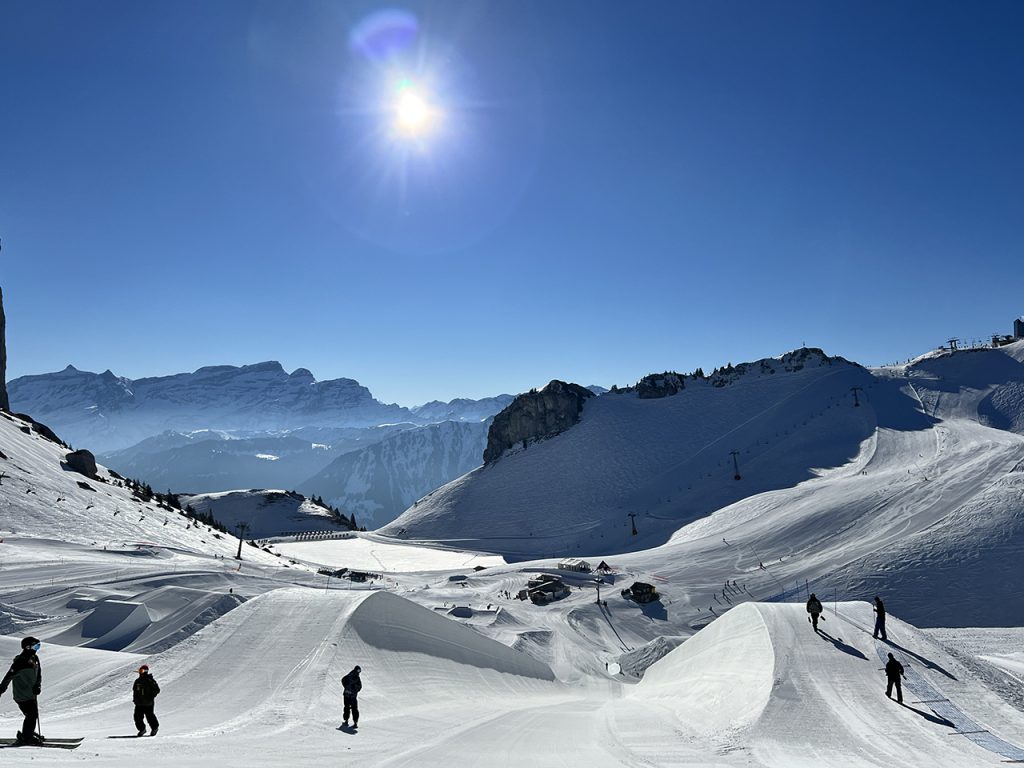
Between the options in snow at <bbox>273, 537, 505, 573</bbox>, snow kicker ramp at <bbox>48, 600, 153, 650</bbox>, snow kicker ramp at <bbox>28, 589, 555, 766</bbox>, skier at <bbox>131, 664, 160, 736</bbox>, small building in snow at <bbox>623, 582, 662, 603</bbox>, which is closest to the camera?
skier at <bbox>131, 664, 160, 736</bbox>

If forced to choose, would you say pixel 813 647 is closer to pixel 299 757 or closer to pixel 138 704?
pixel 299 757

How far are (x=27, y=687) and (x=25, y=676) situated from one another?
0.19 m

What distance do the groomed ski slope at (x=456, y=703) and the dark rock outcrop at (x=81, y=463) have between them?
51.7 meters

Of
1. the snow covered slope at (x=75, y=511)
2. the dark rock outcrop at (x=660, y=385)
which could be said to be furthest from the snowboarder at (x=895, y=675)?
the dark rock outcrop at (x=660, y=385)

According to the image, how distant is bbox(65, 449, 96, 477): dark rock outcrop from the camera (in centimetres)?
6412

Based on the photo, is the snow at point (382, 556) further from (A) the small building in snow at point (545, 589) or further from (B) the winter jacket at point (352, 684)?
(B) the winter jacket at point (352, 684)

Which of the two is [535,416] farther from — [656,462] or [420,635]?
[420,635]

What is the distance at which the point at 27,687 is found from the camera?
10.5 meters

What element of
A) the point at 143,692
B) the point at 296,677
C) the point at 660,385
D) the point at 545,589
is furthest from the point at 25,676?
the point at 660,385

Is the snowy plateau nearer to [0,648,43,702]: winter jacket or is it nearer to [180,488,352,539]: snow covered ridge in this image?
[0,648,43,702]: winter jacket

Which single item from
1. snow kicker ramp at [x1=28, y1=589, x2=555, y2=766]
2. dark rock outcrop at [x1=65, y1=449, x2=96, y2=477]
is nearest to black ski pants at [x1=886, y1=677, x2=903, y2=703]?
snow kicker ramp at [x1=28, y1=589, x2=555, y2=766]

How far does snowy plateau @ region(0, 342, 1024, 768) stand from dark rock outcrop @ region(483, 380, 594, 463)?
1325 inches

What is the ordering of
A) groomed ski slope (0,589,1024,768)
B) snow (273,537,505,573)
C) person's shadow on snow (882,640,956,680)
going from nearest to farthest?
groomed ski slope (0,589,1024,768) → person's shadow on snow (882,640,956,680) → snow (273,537,505,573)

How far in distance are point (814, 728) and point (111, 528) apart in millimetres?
55407
